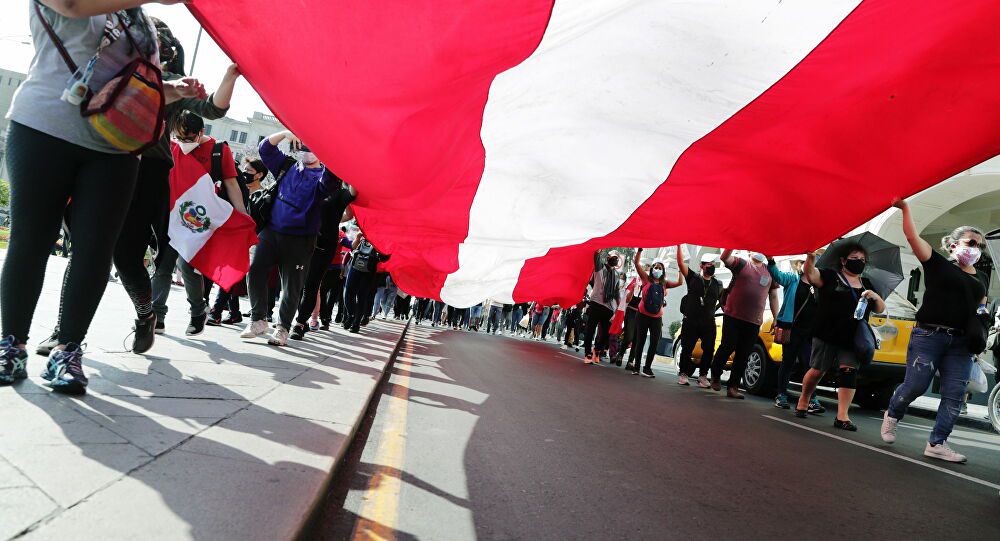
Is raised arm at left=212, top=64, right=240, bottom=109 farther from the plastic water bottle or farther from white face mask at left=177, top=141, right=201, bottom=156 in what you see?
the plastic water bottle

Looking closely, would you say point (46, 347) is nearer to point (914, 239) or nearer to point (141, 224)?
point (141, 224)

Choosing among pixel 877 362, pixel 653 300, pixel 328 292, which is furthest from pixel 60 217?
pixel 653 300

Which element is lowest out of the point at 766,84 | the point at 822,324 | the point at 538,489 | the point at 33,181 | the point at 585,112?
the point at 538,489

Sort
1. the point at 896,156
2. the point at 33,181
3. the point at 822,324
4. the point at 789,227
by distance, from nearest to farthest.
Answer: the point at 33,181, the point at 896,156, the point at 789,227, the point at 822,324

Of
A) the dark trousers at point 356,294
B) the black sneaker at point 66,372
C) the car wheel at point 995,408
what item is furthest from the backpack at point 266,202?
the car wheel at point 995,408

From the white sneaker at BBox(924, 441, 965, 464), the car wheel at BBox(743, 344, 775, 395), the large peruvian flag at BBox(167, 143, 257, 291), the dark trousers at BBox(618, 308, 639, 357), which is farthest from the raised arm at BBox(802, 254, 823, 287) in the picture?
the dark trousers at BBox(618, 308, 639, 357)

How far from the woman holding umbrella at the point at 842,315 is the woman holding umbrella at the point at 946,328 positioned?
1282mm

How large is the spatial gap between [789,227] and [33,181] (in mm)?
4690

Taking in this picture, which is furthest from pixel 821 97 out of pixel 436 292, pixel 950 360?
pixel 436 292

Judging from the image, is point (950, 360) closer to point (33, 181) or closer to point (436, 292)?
point (436, 292)

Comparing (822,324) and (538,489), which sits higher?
(822,324)

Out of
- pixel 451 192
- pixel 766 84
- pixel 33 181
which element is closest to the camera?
pixel 33 181

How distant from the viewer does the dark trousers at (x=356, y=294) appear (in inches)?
420

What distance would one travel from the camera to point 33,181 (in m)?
2.98
